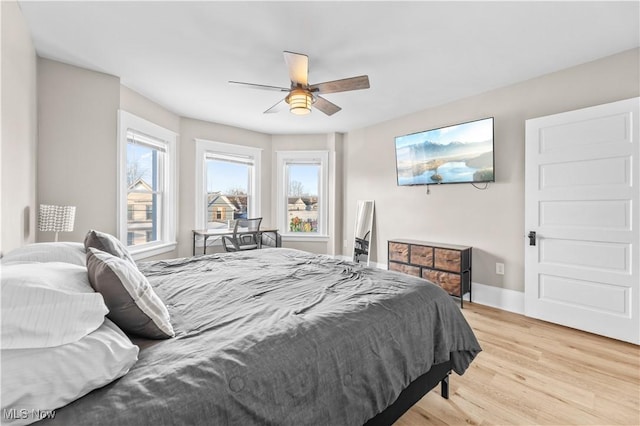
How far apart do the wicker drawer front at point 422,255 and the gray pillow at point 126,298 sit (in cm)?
320

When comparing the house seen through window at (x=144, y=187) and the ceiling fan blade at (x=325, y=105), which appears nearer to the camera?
the ceiling fan blade at (x=325, y=105)

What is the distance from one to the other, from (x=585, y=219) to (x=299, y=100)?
289 cm

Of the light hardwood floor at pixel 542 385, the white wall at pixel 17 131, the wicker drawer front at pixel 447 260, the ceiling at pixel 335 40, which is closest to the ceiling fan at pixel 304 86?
the ceiling at pixel 335 40

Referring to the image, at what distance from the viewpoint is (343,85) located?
2449 mm

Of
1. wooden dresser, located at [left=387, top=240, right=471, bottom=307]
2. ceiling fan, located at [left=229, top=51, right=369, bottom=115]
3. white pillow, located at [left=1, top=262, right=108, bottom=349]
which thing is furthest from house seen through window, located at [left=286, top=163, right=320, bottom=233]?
white pillow, located at [left=1, top=262, right=108, bottom=349]

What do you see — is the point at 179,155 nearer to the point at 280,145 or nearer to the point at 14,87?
the point at 280,145

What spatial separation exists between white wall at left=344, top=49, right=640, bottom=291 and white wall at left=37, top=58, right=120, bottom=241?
144 inches

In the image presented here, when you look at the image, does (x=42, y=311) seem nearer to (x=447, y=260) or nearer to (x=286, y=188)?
(x=447, y=260)

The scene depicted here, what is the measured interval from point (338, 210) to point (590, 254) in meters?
3.53

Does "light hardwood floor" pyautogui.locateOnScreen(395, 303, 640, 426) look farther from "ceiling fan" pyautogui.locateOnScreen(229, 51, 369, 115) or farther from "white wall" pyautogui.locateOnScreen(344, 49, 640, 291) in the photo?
"ceiling fan" pyautogui.locateOnScreen(229, 51, 369, 115)

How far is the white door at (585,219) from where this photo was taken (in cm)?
253

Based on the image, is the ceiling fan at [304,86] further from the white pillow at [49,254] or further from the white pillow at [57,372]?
the white pillow at [57,372]

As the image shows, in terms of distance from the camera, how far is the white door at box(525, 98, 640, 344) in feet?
8.30

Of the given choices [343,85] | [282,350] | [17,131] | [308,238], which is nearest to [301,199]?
[308,238]
